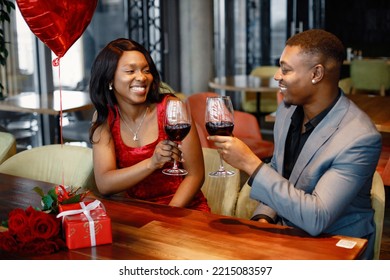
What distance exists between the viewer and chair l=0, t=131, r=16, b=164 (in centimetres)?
346

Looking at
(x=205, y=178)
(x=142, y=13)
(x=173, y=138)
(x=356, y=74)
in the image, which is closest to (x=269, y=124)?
(x=356, y=74)

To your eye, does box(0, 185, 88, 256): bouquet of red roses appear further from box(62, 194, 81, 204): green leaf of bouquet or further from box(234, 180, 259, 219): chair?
box(234, 180, 259, 219): chair

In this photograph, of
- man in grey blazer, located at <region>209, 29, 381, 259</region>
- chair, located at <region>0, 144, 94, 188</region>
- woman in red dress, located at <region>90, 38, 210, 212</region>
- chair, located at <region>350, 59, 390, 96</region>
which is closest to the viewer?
man in grey blazer, located at <region>209, 29, 381, 259</region>

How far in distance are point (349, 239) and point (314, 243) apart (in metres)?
0.12

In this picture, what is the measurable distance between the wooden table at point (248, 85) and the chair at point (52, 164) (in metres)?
3.62

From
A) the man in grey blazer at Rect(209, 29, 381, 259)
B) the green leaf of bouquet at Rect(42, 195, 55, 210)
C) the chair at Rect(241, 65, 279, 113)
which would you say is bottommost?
Result: the chair at Rect(241, 65, 279, 113)

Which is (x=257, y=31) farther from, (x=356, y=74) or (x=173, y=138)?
(x=173, y=138)

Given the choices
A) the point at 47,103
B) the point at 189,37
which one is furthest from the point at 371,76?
the point at 47,103

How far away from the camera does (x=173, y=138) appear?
218cm

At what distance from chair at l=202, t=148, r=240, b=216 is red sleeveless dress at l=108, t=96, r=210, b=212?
0.30ft

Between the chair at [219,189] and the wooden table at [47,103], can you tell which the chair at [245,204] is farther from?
the wooden table at [47,103]

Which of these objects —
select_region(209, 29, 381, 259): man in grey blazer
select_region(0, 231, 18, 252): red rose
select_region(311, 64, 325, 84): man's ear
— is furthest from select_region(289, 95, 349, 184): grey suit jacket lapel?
select_region(0, 231, 18, 252): red rose

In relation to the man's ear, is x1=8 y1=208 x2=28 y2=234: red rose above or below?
below

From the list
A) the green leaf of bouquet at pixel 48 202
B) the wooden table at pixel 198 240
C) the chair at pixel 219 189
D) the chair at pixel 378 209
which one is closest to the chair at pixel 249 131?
the chair at pixel 219 189
